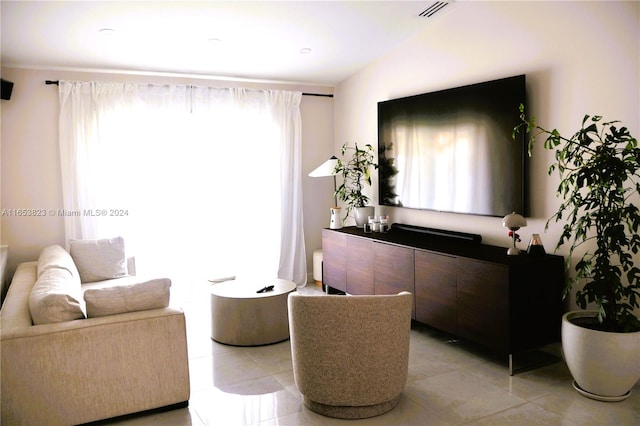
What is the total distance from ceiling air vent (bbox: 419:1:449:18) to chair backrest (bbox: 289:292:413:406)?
2.47 meters

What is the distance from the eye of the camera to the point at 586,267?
2.84 metres

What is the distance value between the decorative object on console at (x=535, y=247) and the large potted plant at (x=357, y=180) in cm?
208

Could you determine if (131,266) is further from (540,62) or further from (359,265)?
(540,62)

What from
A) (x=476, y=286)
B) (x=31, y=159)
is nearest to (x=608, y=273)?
(x=476, y=286)

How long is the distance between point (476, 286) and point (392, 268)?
0.95 m

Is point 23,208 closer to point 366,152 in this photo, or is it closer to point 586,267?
point 366,152

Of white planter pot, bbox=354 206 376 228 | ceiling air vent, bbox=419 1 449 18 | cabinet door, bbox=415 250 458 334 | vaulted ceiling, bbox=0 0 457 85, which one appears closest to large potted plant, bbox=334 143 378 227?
white planter pot, bbox=354 206 376 228

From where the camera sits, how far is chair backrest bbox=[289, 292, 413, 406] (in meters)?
2.64

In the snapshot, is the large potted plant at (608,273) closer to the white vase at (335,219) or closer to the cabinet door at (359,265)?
the cabinet door at (359,265)

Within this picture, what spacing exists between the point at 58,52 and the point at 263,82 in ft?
7.13

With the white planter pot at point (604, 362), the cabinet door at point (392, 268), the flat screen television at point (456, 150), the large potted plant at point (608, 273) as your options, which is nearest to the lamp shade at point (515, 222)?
the flat screen television at point (456, 150)

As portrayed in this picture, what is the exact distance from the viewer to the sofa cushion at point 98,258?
4504mm

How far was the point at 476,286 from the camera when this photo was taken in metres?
3.37

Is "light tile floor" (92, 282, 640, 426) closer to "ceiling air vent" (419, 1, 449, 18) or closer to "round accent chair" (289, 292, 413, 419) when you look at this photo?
"round accent chair" (289, 292, 413, 419)
